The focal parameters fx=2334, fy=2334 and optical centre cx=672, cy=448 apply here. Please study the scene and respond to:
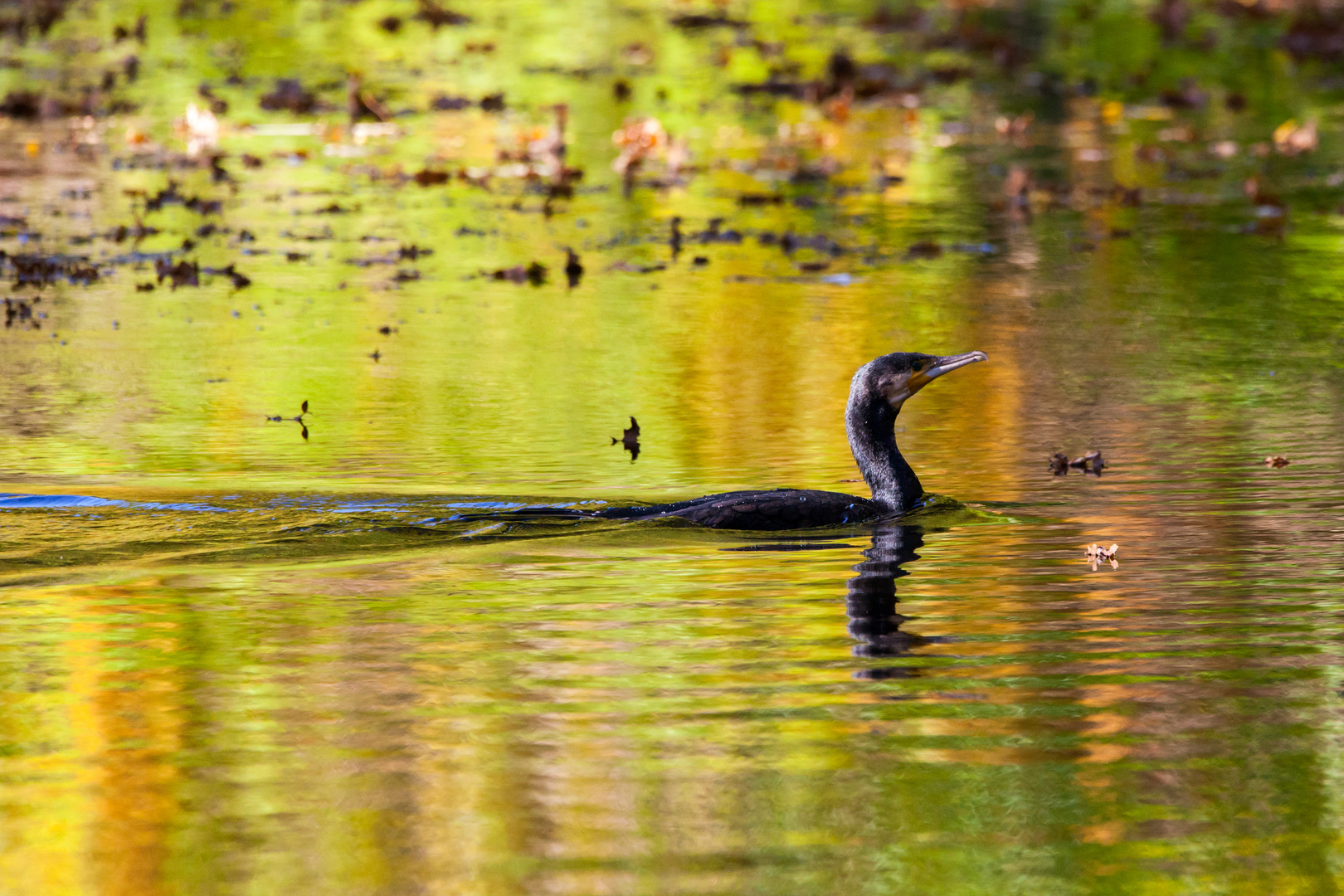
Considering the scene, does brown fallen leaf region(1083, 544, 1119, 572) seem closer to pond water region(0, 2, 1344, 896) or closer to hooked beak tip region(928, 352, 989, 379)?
pond water region(0, 2, 1344, 896)

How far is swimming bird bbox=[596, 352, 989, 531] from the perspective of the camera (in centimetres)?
1003

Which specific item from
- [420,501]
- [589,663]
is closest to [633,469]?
[420,501]

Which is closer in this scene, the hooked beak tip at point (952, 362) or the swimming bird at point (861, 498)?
the swimming bird at point (861, 498)

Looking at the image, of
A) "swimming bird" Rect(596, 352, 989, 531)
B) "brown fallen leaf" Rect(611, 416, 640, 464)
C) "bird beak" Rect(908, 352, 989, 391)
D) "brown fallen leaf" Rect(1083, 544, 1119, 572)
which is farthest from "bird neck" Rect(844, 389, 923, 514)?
"brown fallen leaf" Rect(611, 416, 640, 464)

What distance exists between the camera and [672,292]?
1723cm

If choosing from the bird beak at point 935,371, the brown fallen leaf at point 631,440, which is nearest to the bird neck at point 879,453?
the bird beak at point 935,371

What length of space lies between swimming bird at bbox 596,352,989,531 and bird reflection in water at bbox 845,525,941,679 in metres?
0.24

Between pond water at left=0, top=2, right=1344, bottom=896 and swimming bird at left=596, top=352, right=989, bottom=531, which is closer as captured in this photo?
pond water at left=0, top=2, right=1344, bottom=896

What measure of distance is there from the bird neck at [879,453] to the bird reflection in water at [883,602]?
267 millimetres

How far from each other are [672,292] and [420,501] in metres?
7.01

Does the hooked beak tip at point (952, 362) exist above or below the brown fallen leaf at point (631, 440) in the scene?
above

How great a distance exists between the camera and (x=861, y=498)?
35.2ft

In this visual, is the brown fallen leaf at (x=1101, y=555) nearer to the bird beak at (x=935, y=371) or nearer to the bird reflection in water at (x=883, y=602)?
the bird reflection in water at (x=883, y=602)

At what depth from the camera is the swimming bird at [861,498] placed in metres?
10.0
